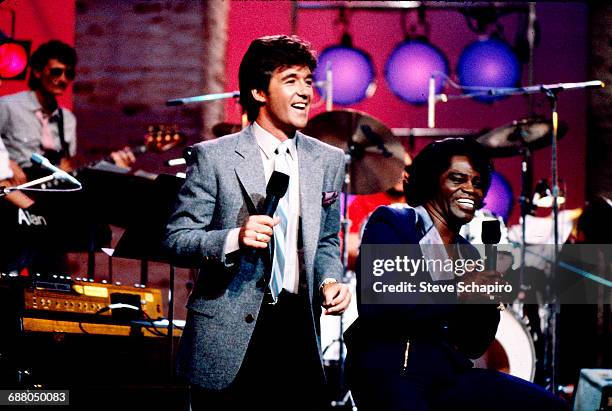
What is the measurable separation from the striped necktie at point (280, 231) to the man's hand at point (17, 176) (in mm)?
2729

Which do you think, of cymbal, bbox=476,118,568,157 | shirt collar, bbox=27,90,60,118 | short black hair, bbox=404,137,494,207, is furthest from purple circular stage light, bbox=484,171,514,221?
short black hair, bbox=404,137,494,207

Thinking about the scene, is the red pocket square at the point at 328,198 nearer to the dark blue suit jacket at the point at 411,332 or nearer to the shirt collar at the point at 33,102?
the dark blue suit jacket at the point at 411,332

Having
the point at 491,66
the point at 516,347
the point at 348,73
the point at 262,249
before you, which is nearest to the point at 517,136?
the point at 516,347

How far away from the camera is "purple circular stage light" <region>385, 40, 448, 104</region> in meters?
7.95

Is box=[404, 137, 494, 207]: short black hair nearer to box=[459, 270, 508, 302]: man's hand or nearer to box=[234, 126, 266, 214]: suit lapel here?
box=[459, 270, 508, 302]: man's hand

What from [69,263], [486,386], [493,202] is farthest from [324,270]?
[493,202]

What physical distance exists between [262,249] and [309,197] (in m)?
0.24

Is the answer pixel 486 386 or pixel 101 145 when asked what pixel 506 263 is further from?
pixel 101 145

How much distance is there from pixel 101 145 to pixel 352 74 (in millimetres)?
2599

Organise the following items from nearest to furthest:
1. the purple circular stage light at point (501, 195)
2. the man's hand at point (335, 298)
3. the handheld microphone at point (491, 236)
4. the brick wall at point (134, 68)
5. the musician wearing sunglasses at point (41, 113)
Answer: the man's hand at point (335, 298), the handheld microphone at point (491, 236), the musician wearing sunglasses at point (41, 113), the brick wall at point (134, 68), the purple circular stage light at point (501, 195)

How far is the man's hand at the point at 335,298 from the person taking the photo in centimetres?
259

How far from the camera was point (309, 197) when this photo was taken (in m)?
2.80

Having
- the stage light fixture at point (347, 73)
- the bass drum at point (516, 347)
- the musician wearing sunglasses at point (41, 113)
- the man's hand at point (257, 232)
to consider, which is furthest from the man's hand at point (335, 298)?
the stage light fixture at point (347, 73)

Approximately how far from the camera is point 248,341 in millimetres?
2633
